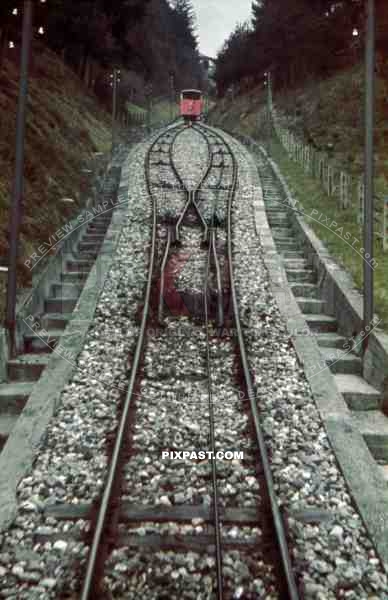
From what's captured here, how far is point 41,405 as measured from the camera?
7.28m

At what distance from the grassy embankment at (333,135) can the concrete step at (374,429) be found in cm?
176

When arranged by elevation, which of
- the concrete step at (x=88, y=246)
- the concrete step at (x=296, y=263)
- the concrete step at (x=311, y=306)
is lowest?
the concrete step at (x=311, y=306)

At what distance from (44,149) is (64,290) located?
9125 mm

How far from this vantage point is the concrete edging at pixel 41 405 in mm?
5718

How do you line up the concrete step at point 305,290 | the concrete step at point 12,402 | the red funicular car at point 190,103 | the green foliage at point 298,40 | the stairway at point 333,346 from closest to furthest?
the stairway at point 333,346, the concrete step at point 12,402, the concrete step at point 305,290, the red funicular car at point 190,103, the green foliage at point 298,40

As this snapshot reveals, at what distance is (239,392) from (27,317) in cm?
435

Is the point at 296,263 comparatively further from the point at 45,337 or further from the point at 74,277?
the point at 45,337

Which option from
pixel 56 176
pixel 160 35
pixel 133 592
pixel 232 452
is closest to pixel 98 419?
pixel 232 452

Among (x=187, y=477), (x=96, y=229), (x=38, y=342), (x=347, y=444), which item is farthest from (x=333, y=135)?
(x=187, y=477)

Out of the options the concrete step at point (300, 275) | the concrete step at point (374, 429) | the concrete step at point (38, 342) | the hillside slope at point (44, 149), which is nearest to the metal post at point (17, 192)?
the concrete step at point (38, 342)

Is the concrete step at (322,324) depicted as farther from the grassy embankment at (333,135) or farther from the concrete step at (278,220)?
the concrete step at (278,220)

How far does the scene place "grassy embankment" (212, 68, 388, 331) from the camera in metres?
12.8

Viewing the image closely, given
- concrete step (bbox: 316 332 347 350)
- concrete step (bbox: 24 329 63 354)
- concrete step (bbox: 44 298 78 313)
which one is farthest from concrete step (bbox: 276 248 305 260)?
concrete step (bbox: 24 329 63 354)

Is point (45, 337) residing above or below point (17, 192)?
below
